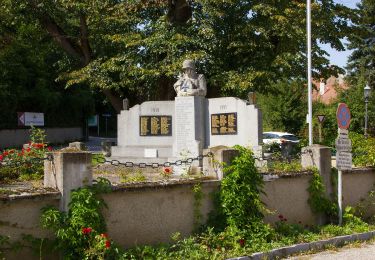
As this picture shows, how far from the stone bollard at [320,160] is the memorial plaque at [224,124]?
7287 mm

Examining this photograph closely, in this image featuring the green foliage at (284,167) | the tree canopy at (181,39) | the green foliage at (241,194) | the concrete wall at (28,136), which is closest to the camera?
the green foliage at (241,194)

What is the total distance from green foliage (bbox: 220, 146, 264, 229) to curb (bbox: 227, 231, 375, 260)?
0.70m

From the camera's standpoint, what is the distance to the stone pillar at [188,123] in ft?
61.1

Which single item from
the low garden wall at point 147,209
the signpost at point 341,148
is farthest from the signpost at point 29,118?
the low garden wall at point 147,209

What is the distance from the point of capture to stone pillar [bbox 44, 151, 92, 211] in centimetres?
752

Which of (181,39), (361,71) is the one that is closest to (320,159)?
(181,39)

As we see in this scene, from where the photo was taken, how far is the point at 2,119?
4069 cm

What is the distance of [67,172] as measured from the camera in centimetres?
Result: 756

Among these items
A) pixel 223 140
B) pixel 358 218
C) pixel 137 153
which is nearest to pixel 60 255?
pixel 358 218

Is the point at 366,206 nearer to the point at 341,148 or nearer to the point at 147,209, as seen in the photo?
the point at 341,148

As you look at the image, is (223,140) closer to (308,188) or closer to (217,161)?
(308,188)

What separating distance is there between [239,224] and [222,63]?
15573mm

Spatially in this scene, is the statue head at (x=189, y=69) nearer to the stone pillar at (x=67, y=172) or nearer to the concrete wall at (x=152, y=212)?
the concrete wall at (x=152, y=212)

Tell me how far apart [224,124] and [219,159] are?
9.43m
